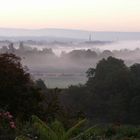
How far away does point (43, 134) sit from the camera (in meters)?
9.71

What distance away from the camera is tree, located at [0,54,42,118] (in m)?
14.2

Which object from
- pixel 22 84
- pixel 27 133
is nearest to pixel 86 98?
Answer: pixel 22 84

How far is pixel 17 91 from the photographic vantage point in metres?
14.5

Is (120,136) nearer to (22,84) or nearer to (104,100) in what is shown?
(22,84)

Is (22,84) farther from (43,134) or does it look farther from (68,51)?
(68,51)

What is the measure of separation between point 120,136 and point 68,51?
474ft

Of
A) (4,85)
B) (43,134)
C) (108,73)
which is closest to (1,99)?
(4,85)

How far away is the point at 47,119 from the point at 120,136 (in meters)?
2.72

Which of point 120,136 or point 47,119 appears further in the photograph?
point 47,119

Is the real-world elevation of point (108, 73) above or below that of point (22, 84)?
below

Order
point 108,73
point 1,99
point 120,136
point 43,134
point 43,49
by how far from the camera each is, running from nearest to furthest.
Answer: point 43,134, point 120,136, point 1,99, point 108,73, point 43,49

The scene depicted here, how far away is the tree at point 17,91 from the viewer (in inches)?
559

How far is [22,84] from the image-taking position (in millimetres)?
14766

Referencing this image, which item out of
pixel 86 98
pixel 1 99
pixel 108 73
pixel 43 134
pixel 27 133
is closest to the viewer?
pixel 43 134
